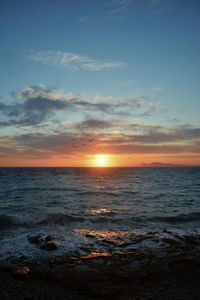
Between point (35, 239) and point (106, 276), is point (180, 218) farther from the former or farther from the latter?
point (35, 239)

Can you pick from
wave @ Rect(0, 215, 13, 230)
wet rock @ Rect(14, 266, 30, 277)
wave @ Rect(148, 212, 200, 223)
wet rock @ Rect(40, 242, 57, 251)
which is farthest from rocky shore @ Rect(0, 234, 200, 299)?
wave @ Rect(148, 212, 200, 223)

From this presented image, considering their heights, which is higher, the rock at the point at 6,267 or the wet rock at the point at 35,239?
the rock at the point at 6,267

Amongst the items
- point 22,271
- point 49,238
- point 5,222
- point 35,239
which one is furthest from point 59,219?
point 22,271

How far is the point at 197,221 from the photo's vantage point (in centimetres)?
1389

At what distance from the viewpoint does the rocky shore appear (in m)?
5.15

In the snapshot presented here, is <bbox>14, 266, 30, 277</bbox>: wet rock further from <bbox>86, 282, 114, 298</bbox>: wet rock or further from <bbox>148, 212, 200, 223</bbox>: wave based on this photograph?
<bbox>148, 212, 200, 223</bbox>: wave

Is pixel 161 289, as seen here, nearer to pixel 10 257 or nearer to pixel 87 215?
pixel 10 257

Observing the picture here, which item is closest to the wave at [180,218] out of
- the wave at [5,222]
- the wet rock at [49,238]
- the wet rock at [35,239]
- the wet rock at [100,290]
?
the wet rock at [49,238]

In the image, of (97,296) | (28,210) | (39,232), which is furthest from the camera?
(28,210)

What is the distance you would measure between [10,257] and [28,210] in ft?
32.8

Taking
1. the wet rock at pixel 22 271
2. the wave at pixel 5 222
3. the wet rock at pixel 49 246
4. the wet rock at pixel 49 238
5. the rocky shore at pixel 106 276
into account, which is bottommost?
the wave at pixel 5 222

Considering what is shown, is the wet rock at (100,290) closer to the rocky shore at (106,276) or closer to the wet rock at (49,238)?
the rocky shore at (106,276)

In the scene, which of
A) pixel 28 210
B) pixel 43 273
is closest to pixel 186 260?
pixel 43 273

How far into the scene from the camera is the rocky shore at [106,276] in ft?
16.9
